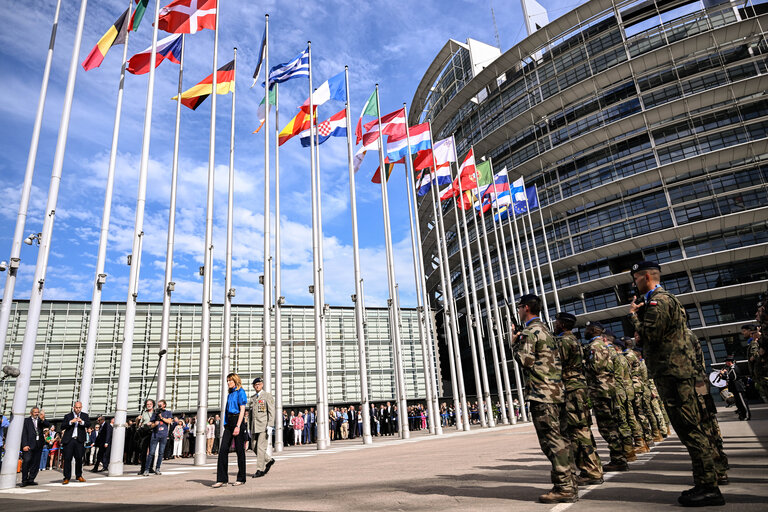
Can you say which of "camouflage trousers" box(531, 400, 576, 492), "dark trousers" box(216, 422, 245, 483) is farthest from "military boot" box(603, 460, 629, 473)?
"dark trousers" box(216, 422, 245, 483)

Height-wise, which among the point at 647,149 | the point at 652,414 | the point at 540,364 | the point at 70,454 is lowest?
the point at 652,414

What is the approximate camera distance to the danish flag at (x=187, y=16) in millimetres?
15531

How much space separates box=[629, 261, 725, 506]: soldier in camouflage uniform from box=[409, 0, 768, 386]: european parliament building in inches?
1110

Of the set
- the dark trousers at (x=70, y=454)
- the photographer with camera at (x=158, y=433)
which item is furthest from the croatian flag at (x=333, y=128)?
the dark trousers at (x=70, y=454)

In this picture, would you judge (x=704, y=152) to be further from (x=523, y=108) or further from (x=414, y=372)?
(x=414, y=372)

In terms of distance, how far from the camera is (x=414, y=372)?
42250 mm

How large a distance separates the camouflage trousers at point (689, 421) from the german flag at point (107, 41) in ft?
54.5

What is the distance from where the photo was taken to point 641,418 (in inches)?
385

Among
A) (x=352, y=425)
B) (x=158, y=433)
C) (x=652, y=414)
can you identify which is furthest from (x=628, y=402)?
(x=352, y=425)

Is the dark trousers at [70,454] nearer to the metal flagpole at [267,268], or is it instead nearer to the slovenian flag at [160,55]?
the metal flagpole at [267,268]

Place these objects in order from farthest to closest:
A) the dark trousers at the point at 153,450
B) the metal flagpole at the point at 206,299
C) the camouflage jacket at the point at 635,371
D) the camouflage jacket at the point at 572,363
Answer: the metal flagpole at the point at 206,299, the dark trousers at the point at 153,450, the camouflage jacket at the point at 635,371, the camouflage jacket at the point at 572,363

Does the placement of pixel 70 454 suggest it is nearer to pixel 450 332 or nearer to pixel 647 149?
pixel 450 332

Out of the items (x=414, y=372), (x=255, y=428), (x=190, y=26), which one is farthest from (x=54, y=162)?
(x=414, y=372)

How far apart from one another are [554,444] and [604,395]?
2.92 m
